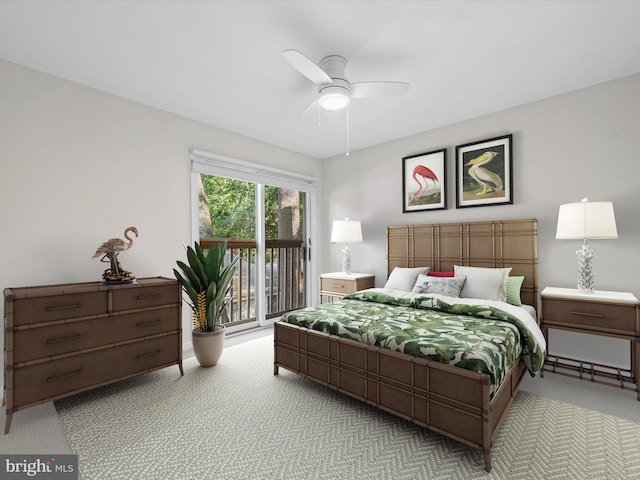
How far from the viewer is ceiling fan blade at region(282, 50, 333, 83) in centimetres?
190

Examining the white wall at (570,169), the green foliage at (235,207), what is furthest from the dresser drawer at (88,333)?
the white wall at (570,169)

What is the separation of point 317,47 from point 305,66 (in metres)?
0.32

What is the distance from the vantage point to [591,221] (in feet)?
8.25

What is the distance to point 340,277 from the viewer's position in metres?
4.28

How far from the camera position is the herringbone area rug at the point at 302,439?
1.63 meters

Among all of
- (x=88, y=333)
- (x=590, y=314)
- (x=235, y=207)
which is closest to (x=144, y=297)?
(x=88, y=333)

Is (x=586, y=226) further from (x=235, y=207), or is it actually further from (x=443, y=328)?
(x=235, y=207)

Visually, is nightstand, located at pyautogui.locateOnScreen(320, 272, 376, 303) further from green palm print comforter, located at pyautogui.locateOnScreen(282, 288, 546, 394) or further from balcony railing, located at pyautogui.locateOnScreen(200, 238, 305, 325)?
green palm print comforter, located at pyautogui.locateOnScreen(282, 288, 546, 394)

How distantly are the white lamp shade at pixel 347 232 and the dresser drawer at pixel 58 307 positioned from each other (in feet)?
8.89

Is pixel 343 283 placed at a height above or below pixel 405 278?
below

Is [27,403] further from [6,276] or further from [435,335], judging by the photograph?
[435,335]

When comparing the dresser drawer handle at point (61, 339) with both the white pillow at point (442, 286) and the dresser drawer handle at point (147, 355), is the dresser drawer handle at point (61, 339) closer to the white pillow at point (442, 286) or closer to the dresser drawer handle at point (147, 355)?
the dresser drawer handle at point (147, 355)

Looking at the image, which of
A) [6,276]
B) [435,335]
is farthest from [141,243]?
[435,335]

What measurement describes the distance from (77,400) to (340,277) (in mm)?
2923
